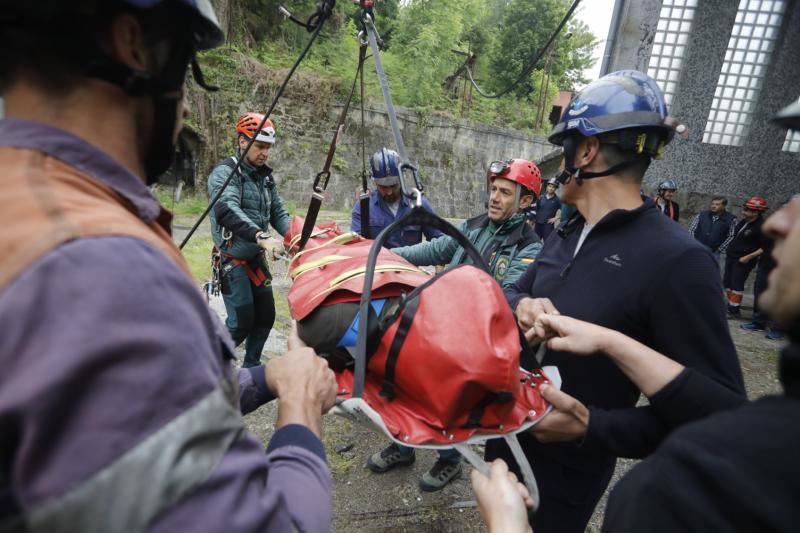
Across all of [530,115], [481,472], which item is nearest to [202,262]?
[481,472]

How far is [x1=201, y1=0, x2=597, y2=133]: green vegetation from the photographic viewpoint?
43.1 feet

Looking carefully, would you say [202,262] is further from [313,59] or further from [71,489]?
[313,59]

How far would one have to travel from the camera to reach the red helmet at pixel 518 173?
129 inches

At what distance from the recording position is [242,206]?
4016 millimetres

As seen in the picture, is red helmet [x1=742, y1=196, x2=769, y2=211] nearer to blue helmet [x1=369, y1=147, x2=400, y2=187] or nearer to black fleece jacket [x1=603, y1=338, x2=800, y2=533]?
blue helmet [x1=369, y1=147, x2=400, y2=187]

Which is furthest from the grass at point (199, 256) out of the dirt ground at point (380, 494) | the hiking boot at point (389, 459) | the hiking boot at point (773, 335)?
the hiking boot at point (773, 335)

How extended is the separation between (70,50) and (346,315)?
1148 mm

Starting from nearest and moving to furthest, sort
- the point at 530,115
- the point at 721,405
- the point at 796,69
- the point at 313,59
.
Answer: the point at 721,405
the point at 796,69
the point at 313,59
the point at 530,115

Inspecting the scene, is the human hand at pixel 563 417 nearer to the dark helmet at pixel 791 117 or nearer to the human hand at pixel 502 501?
the human hand at pixel 502 501

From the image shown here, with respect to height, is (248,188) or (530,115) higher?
(530,115)

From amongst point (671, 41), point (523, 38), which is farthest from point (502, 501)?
point (523, 38)

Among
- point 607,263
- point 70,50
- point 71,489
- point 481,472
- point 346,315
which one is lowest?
point 481,472

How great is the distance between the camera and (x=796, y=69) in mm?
7852

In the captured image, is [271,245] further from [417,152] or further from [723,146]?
[417,152]
